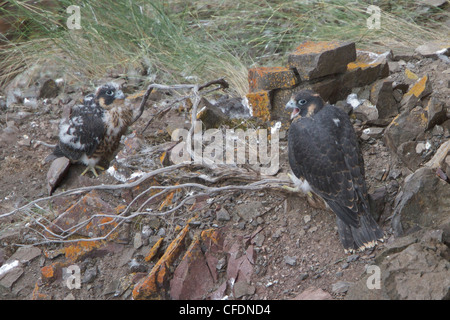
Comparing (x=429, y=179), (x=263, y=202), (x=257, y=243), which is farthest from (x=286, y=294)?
(x=429, y=179)

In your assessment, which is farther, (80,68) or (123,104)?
(80,68)

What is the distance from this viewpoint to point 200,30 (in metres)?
5.83

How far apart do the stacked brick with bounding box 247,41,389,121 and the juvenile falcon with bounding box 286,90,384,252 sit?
2.13ft

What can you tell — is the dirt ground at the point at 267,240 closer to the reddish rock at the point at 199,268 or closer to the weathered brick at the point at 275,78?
the reddish rock at the point at 199,268

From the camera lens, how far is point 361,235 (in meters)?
2.95

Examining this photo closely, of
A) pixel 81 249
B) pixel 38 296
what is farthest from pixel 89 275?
pixel 38 296

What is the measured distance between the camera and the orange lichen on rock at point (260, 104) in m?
4.01

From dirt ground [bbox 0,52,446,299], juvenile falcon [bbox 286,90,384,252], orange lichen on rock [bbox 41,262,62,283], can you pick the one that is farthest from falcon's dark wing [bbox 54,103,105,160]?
juvenile falcon [bbox 286,90,384,252]

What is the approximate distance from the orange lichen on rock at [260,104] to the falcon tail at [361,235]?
52.2 inches

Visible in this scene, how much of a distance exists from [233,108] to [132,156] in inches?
37.8

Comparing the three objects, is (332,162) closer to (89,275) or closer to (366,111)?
(366,111)

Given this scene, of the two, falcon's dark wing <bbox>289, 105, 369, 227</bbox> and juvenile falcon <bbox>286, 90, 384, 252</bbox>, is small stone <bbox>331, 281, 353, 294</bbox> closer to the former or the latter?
juvenile falcon <bbox>286, 90, 384, 252</bbox>

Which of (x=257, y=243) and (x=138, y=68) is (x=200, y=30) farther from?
(x=257, y=243)

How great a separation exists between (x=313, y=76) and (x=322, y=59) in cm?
15
